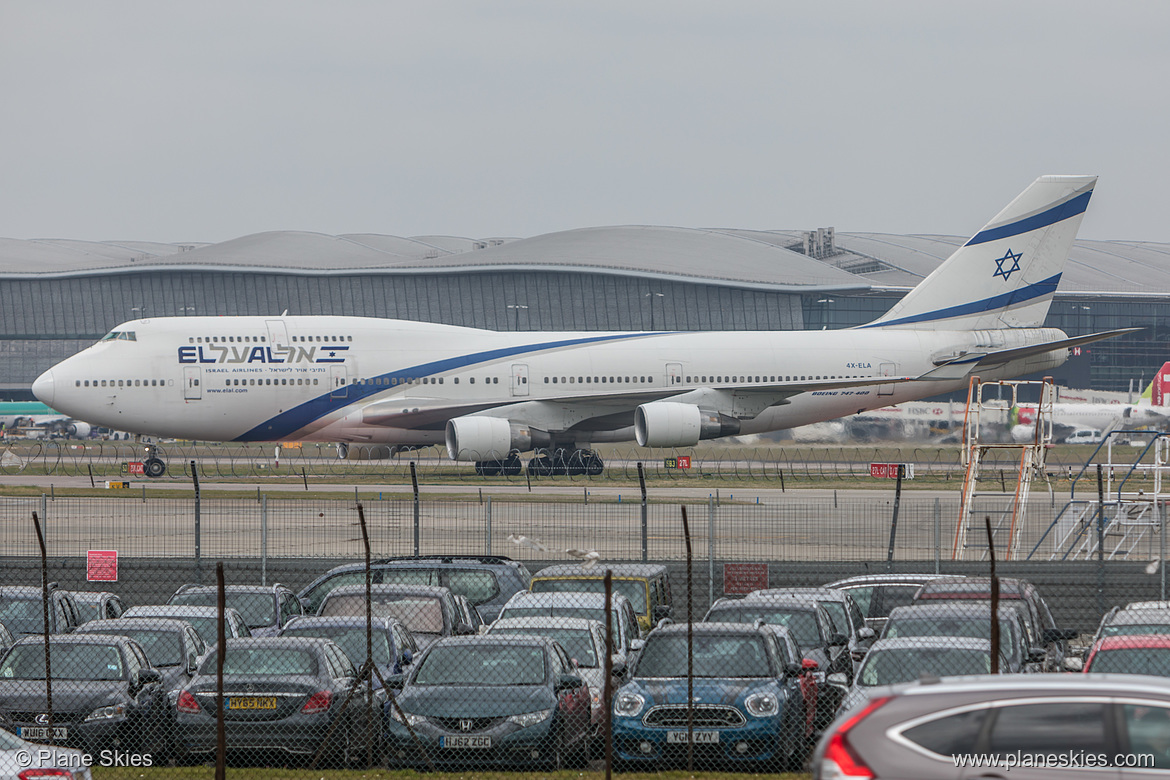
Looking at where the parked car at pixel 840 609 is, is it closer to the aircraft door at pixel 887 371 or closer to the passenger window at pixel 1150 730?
the passenger window at pixel 1150 730

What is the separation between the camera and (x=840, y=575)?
19.9 m

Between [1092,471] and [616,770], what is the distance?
1526 inches

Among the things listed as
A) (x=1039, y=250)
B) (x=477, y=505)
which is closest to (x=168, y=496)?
(x=477, y=505)

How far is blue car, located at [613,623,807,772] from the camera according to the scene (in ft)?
34.9

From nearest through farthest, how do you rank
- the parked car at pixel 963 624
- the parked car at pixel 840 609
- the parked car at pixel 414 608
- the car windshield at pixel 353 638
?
the parked car at pixel 963 624 → the car windshield at pixel 353 638 → the parked car at pixel 414 608 → the parked car at pixel 840 609

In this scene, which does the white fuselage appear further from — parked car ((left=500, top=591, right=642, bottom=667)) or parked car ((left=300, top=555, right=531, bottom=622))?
parked car ((left=500, top=591, right=642, bottom=667))

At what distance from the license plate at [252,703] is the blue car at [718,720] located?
2.89 metres

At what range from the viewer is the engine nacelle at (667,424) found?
39.2 m

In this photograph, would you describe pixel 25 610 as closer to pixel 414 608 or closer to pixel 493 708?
pixel 414 608

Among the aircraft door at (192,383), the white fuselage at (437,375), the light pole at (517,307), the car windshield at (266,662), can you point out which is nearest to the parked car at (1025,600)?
the car windshield at (266,662)

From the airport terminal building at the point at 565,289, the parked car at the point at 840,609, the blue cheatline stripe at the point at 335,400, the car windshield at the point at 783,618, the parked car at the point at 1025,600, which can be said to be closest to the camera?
the parked car at the point at 1025,600

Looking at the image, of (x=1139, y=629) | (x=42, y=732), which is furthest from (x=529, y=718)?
(x=1139, y=629)

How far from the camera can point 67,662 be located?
11.8m

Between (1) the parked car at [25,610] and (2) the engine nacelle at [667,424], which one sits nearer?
(1) the parked car at [25,610]
